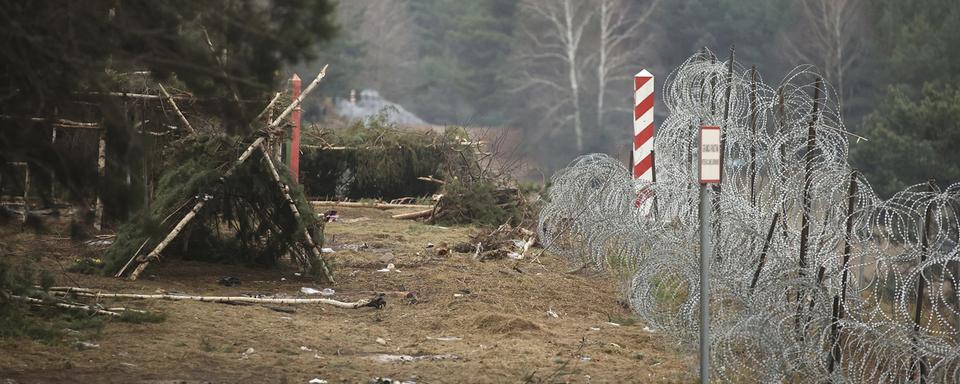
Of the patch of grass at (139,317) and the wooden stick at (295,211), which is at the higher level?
the wooden stick at (295,211)

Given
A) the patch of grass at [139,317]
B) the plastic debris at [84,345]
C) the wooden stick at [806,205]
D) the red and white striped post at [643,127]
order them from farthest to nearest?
the red and white striped post at [643,127], the patch of grass at [139,317], the plastic debris at [84,345], the wooden stick at [806,205]

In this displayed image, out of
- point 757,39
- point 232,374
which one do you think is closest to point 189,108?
point 232,374

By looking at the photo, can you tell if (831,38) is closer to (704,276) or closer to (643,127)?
(643,127)

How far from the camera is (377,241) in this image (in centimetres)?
1669

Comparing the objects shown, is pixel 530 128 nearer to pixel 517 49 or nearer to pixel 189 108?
pixel 517 49

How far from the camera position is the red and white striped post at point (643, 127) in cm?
1575

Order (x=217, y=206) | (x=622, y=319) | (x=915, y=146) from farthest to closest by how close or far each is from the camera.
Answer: (x=915, y=146) < (x=217, y=206) < (x=622, y=319)

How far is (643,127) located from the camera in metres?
15.8

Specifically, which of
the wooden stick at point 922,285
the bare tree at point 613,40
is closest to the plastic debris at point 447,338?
the wooden stick at point 922,285

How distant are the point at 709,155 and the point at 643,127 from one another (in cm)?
825

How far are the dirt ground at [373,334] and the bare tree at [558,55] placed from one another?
51687 mm

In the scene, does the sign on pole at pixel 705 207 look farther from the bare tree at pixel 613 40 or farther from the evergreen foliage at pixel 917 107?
the bare tree at pixel 613 40

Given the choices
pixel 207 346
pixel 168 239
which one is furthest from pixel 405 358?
pixel 168 239

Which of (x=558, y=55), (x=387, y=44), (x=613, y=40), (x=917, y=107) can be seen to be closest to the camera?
(x=917, y=107)
